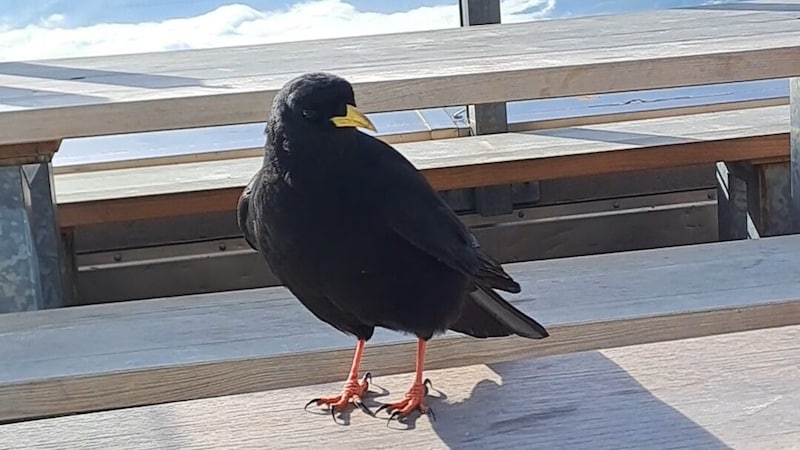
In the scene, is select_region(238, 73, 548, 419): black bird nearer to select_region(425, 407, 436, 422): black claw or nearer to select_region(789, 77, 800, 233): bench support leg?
select_region(425, 407, 436, 422): black claw

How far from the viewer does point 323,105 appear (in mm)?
1251

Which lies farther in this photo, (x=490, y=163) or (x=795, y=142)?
(x=490, y=163)

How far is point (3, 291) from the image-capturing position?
198 cm

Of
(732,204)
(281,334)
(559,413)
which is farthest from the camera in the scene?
(732,204)

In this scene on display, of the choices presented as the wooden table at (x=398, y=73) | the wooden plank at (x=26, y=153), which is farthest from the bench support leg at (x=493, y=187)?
the wooden plank at (x=26, y=153)

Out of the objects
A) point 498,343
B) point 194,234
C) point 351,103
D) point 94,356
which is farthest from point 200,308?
point 194,234

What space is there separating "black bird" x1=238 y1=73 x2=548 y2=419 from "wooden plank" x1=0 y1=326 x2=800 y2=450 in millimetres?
59

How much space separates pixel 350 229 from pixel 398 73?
709 millimetres

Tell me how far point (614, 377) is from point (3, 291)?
1273mm

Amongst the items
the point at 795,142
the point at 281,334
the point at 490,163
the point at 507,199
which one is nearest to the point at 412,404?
the point at 281,334

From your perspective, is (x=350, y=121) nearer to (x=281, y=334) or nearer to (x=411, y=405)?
(x=411, y=405)

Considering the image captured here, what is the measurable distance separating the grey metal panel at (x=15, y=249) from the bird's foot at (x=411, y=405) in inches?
40.3

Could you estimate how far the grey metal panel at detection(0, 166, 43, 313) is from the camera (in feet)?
6.44

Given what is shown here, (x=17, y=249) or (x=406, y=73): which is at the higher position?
(x=406, y=73)
